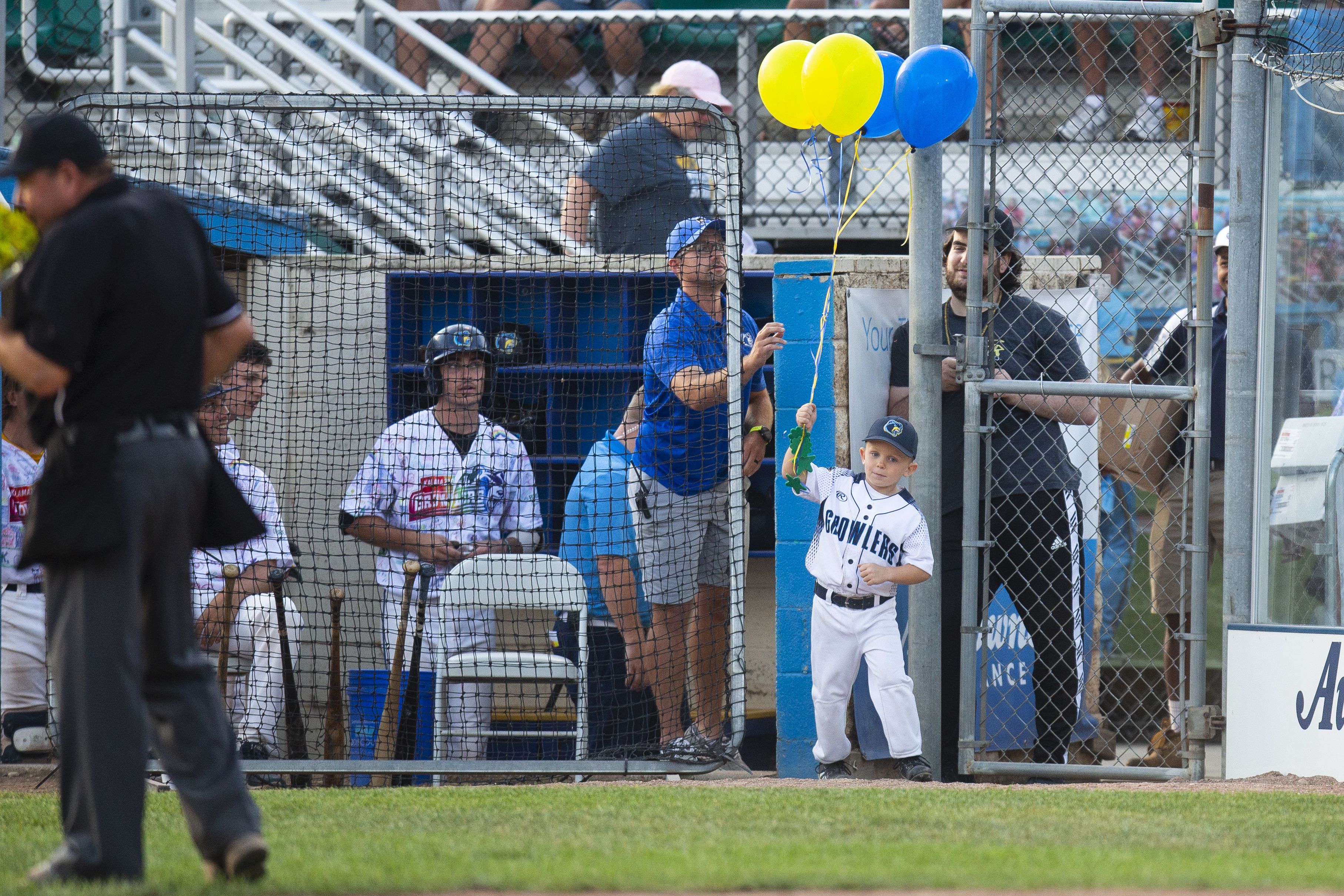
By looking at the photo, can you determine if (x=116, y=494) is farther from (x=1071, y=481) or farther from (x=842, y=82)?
(x=1071, y=481)

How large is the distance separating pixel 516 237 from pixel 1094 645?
4010 millimetres

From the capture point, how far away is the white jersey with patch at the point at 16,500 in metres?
6.52

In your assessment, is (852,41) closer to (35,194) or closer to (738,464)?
(738,464)

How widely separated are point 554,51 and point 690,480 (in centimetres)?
426

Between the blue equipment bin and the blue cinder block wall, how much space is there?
5.09 ft

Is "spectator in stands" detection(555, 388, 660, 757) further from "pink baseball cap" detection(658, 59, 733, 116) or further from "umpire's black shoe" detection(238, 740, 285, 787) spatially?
"pink baseball cap" detection(658, 59, 733, 116)

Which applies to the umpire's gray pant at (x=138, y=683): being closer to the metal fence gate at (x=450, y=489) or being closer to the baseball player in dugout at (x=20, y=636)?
the metal fence gate at (x=450, y=489)

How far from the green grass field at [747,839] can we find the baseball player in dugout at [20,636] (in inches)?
44.9

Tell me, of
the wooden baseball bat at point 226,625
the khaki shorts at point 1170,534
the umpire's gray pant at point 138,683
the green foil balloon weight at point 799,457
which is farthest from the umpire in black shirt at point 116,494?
the khaki shorts at point 1170,534

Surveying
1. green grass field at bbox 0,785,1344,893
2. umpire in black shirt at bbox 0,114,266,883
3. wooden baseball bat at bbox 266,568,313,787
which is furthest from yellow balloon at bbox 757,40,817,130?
umpire in black shirt at bbox 0,114,266,883

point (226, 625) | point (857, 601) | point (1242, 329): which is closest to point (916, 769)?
point (857, 601)

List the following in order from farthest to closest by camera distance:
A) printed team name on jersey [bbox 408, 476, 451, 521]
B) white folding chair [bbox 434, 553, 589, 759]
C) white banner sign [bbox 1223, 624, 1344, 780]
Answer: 1. printed team name on jersey [bbox 408, 476, 451, 521]
2. white folding chair [bbox 434, 553, 589, 759]
3. white banner sign [bbox 1223, 624, 1344, 780]

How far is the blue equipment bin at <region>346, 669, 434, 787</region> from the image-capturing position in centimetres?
664

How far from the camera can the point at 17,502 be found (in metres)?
6.60
